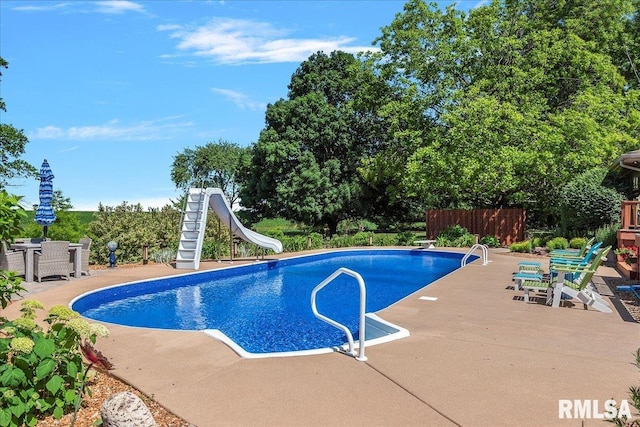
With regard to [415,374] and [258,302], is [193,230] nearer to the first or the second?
[258,302]

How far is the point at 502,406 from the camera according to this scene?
3.87 m

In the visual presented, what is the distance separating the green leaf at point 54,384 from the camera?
3.39 m

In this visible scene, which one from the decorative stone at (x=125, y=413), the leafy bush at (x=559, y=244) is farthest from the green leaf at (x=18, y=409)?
the leafy bush at (x=559, y=244)

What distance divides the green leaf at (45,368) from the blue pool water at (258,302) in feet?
11.3

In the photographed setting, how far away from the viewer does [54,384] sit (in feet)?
11.2

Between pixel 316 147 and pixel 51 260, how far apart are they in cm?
1714

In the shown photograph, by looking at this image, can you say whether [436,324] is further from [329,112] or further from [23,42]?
[329,112]

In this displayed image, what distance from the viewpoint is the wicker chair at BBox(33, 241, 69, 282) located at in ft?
33.7

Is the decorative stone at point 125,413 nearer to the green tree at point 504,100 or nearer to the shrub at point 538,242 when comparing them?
the shrub at point 538,242

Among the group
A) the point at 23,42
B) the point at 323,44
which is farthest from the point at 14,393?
the point at 323,44

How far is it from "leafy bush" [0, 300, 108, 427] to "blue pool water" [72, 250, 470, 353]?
3.18 m

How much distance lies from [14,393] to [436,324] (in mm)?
5019

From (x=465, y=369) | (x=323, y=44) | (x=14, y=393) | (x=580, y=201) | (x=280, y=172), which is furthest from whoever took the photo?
(x=323, y=44)

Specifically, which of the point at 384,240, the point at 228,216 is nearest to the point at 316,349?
the point at 228,216
